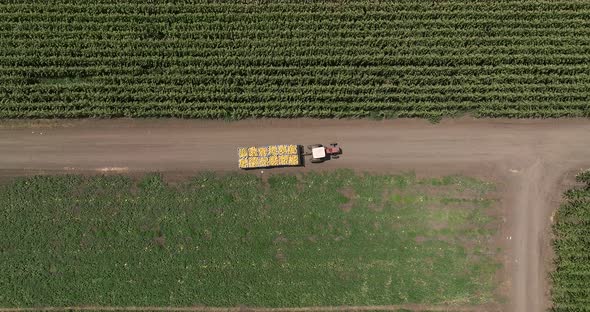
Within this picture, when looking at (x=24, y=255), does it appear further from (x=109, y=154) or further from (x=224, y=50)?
(x=224, y=50)

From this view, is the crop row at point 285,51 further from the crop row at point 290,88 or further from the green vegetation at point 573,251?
the green vegetation at point 573,251

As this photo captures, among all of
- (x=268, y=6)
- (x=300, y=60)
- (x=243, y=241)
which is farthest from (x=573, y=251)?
(x=268, y=6)

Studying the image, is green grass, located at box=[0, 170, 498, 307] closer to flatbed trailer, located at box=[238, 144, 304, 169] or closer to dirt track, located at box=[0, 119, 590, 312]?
flatbed trailer, located at box=[238, 144, 304, 169]

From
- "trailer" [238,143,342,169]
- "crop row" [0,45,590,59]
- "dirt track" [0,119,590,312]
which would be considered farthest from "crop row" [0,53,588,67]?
"trailer" [238,143,342,169]

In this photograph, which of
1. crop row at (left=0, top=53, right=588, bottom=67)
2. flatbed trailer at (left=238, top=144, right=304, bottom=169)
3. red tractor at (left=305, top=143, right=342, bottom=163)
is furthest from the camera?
crop row at (left=0, top=53, right=588, bottom=67)

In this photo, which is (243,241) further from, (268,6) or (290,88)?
(268,6)

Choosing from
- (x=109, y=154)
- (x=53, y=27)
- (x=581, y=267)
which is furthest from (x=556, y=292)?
(x=53, y=27)
